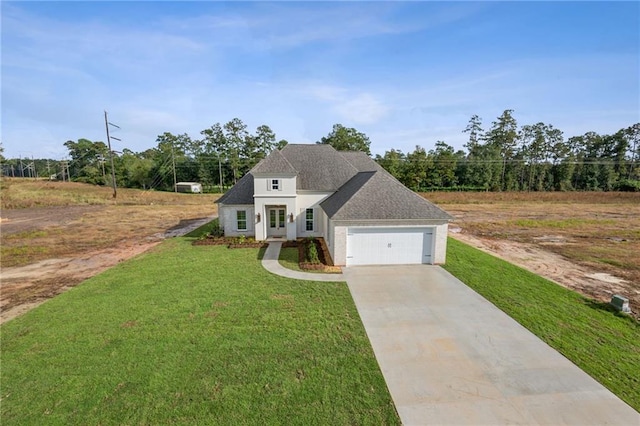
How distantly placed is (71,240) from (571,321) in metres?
28.9

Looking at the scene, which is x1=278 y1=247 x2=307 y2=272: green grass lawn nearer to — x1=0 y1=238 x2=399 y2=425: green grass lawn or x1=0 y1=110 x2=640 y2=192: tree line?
x1=0 y1=238 x2=399 y2=425: green grass lawn

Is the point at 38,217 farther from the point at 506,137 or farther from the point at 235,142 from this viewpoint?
the point at 506,137

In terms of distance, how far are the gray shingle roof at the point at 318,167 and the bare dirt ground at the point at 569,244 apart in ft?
33.9

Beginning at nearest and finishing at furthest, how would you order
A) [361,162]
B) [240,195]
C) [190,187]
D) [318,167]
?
[240,195], [318,167], [361,162], [190,187]

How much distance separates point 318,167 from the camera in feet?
68.1

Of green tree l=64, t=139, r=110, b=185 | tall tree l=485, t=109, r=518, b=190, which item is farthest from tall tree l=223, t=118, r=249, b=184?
tall tree l=485, t=109, r=518, b=190

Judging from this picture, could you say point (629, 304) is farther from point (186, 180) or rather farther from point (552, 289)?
point (186, 180)

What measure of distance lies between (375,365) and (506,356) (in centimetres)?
362

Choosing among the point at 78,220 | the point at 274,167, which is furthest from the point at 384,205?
the point at 78,220

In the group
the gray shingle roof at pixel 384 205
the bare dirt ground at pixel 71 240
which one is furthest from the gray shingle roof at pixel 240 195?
the gray shingle roof at pixel 384 205

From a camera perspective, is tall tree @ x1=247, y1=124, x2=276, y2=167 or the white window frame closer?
the white window frame

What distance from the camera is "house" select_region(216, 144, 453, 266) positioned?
539 inches

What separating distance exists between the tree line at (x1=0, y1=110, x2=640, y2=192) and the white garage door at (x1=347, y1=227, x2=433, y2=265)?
1708 inches

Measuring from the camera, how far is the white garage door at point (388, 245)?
13.7 meters
